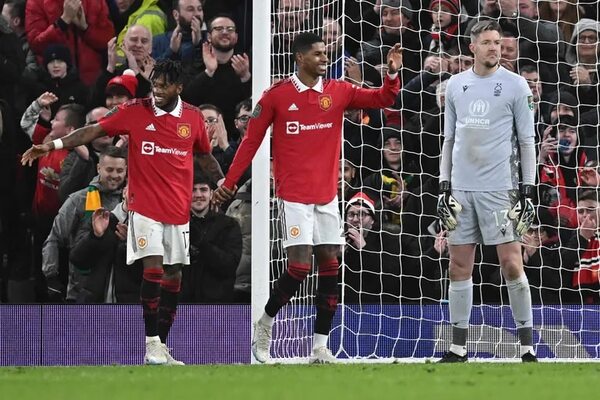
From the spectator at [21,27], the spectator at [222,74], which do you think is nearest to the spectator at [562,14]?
the spectator at [222,74]

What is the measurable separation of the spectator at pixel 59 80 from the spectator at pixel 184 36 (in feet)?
2.50

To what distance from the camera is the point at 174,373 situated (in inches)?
298

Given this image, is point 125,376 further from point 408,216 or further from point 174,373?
point 408,216

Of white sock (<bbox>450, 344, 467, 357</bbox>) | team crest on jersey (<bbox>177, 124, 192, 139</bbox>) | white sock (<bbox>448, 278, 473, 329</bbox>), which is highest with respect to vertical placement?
team crest on jersey (<bbox>177, 124, 192, 139</bbox>)

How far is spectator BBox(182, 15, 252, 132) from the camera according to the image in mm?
12555

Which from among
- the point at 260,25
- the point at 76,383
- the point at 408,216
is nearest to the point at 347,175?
the point at 408,216

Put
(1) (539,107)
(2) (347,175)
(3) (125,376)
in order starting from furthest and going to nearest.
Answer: (1) (539,107)
(2) (347,175)
(3) (125,376)

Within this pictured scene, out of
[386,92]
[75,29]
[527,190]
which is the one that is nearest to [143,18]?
[75,29]

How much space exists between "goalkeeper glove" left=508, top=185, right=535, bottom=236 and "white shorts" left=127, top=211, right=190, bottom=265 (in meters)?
2.23

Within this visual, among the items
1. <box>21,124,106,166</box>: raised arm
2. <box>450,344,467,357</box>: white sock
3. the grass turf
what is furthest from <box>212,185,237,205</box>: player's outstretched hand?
<box>450,344,467,357</box>: white sock

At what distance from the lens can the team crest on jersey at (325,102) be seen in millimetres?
9203

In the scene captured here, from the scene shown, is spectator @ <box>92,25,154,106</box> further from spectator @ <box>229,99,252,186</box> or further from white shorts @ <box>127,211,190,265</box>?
white shorts @ <box>127,211,190,265</box>

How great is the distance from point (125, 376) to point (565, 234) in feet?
19.5

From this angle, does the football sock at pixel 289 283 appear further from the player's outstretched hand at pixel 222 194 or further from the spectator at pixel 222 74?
the spectator at pixel 222 74
